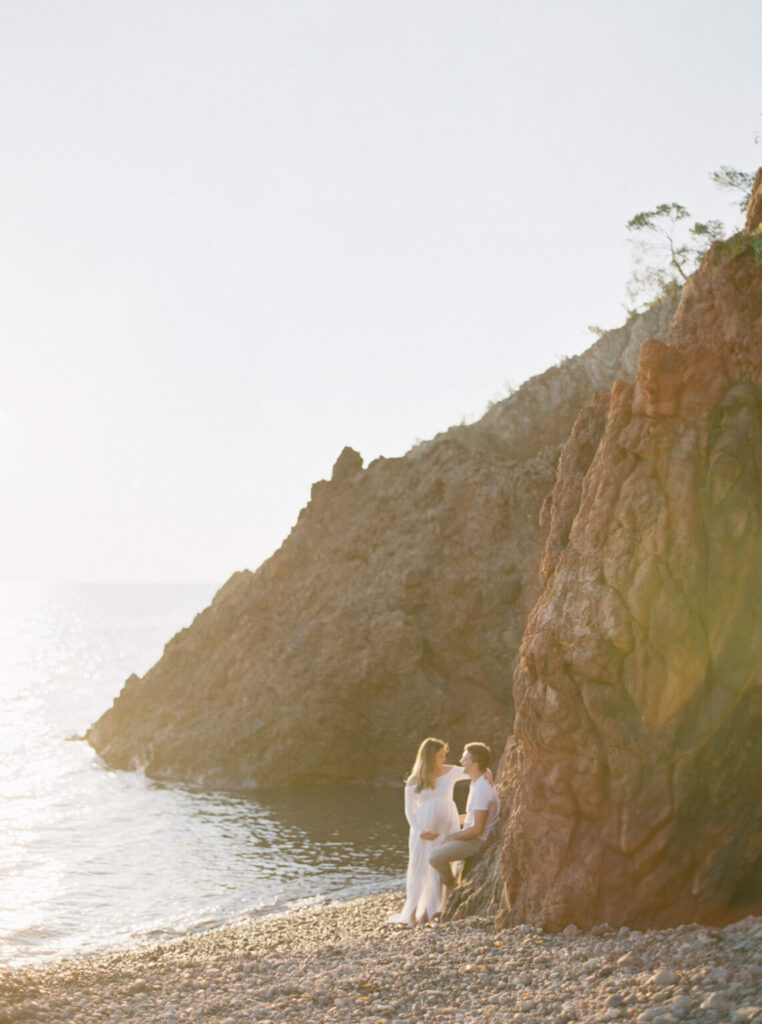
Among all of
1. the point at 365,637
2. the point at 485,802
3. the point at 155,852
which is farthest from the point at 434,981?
the point at 365,637

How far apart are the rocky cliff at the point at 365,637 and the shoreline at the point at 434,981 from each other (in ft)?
54.0

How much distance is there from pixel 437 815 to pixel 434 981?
419cm

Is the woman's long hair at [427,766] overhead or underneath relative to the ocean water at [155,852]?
overhead

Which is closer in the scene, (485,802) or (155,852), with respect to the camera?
(485,802)

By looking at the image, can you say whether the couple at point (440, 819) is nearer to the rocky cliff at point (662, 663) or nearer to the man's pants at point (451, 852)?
the man's pants at point (451, 852)

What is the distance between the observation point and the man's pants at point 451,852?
50.1 ft

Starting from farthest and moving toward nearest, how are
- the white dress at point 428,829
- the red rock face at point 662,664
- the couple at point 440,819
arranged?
the white dress at point 428,829
the couple at point 440,819
the red rock face at point 662,664

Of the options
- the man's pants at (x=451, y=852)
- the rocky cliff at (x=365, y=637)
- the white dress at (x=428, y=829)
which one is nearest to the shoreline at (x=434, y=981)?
the white dress at (x=428, y=829)

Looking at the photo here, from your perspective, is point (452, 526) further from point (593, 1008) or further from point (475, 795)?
point (593, 1008)

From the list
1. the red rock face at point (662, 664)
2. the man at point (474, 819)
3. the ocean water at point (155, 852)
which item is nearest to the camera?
the red rock face at point (662, 664)

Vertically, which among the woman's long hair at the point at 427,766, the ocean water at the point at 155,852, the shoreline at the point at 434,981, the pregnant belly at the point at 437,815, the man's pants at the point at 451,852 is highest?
the woman's long hair at the point at 427,766

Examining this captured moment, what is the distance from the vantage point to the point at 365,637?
111 feet

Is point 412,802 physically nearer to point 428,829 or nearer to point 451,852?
point 428,829

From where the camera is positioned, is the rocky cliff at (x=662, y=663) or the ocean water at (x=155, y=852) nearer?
the rocky cliff at (x=662, y=663)
